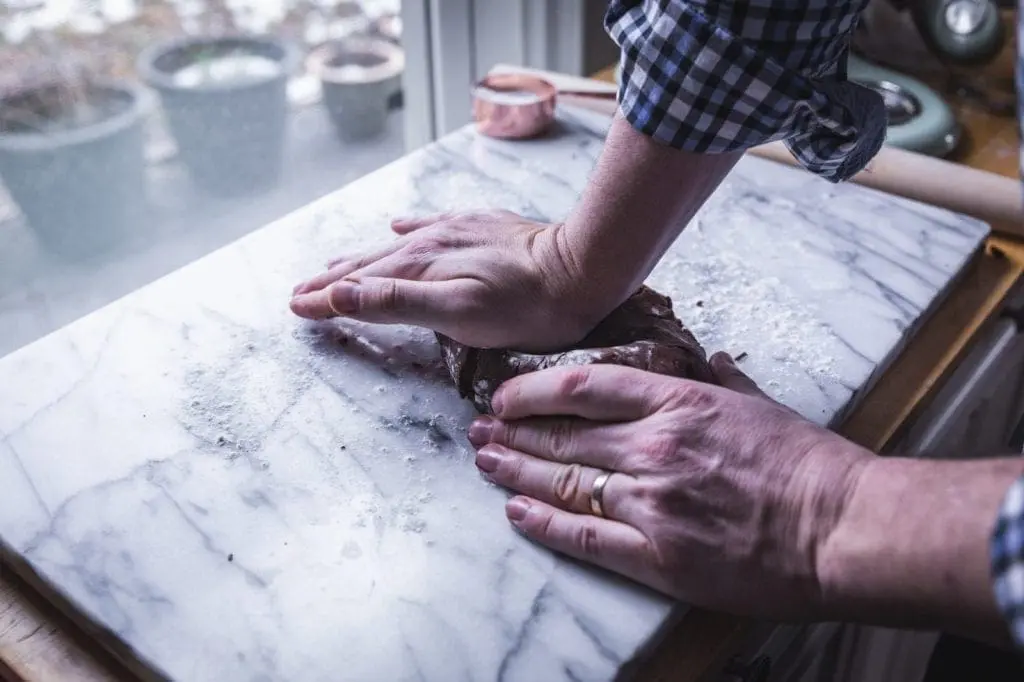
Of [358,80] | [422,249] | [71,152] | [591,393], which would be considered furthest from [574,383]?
[358,80]

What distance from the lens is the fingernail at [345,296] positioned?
0.77m

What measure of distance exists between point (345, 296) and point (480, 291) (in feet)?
0.39

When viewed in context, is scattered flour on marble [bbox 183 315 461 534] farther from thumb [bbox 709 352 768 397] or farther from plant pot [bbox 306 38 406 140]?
plant pot [bbox 306 38 406 140]

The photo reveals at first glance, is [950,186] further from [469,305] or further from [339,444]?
[339,444]

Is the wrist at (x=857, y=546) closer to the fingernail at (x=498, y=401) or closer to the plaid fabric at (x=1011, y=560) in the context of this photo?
the plaid fabric at (x=1011, y=560)

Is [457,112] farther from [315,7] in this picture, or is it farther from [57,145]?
[57,145]

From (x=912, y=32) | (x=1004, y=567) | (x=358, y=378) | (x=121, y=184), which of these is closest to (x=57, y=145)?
(x=121, y=184)

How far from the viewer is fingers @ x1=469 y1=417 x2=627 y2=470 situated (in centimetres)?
62

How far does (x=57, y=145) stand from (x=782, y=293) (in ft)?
2.58

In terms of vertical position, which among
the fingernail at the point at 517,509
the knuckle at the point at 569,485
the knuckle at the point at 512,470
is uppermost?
the knuckle at the point at 569,485

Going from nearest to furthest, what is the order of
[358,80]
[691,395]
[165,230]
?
[691,395], [165,230], [358,80]

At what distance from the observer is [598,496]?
0.61m

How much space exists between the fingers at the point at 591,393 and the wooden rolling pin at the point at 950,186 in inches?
18.3

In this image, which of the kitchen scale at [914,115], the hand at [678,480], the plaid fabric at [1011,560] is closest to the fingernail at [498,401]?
the hand at [678,480]
